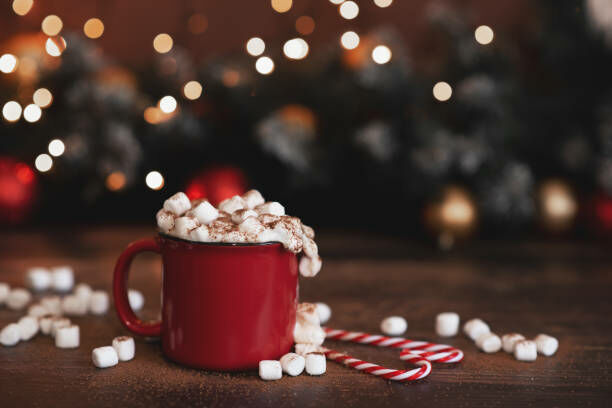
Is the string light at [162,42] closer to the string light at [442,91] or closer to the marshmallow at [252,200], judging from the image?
the string light at [442,91]

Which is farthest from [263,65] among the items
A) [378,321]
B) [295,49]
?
[378,321]

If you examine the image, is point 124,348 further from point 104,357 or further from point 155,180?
point 155,180


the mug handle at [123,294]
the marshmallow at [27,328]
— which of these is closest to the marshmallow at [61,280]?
the marshmallow at [27,328]

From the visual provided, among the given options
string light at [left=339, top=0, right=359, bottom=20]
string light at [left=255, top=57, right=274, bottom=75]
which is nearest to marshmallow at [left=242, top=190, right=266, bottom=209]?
string light at [left=255, top=57, right=274, bottom=75]

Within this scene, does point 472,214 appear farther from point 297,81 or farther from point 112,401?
point 112,401

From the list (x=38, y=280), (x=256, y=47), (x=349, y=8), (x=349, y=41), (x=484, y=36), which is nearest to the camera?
(x=38, y=280)
